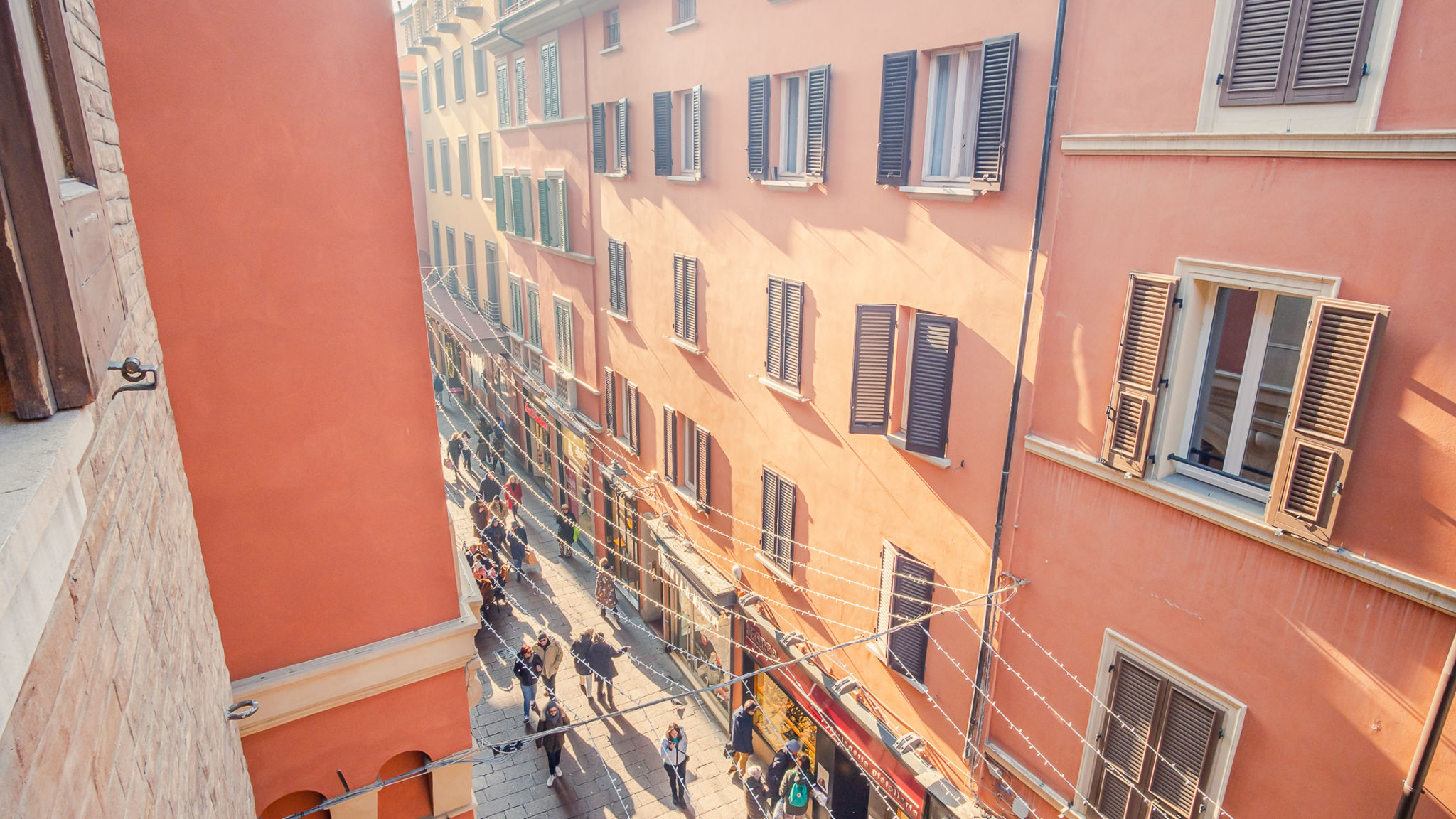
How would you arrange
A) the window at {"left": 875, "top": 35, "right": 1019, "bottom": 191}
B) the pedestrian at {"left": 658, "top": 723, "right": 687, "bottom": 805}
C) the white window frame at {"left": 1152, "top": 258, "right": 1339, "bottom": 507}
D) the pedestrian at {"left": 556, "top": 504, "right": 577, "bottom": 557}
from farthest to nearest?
the pedestrian at {"left": 556, "top": 504, "right": 577, "bottom": 557}, the pedestrian at {"left": 658, "top": 723, "right": 687, "bottom": 805}, the window at {"left": 875, "top": 35, "right": 1019, "bottom": 191}, the white window frame at {"left": 1152, "top": 258, "right": 1339, "bottom": 507}

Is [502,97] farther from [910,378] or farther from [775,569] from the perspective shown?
Answer: [910,378]

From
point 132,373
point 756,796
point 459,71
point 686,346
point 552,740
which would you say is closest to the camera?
point 132,373

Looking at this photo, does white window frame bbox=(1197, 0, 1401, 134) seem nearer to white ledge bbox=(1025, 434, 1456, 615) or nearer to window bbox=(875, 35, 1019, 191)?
window bbox=(875, 35, 1019, 191)

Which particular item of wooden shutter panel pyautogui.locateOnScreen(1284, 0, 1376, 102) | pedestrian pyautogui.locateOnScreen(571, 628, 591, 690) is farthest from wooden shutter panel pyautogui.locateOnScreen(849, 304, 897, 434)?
pedestrian pyautogui.locateOnScreen(571, 628, 591, 690)

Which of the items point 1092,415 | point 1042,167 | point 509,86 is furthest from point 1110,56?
point 509,86

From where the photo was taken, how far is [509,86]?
21.0 m

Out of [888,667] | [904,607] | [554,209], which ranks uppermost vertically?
[554,209]

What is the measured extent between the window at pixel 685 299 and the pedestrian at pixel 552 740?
6.15 metres

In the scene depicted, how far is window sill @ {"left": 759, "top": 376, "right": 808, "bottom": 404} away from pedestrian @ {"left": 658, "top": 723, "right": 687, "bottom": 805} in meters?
5.11

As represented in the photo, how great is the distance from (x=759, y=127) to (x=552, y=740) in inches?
373

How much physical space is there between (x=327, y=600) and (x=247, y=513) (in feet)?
3.04

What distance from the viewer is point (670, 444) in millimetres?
14977

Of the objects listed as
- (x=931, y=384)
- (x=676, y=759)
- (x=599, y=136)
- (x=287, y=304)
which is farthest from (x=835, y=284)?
(x=599, y=136)

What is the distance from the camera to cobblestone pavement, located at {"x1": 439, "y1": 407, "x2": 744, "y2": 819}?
11938 mm
